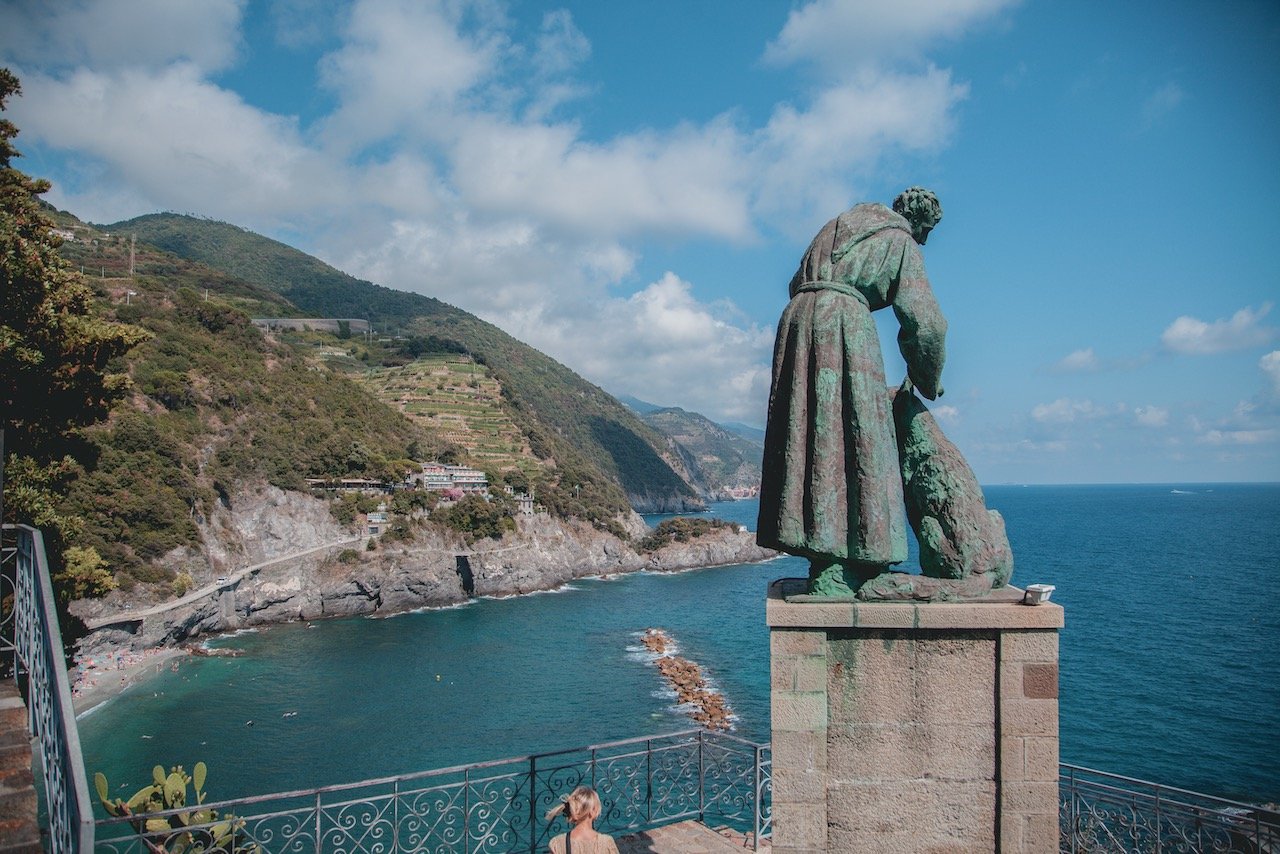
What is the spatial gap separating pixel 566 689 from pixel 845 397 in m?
35.8

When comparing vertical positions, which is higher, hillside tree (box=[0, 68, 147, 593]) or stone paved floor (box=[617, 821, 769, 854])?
hillside tree (box=[0, 68, 147, 593])

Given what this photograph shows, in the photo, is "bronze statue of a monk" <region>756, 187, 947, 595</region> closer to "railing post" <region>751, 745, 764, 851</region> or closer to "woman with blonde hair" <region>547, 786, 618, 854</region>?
"woman with blonde hair" <region>547, 786, 618, 854</region>

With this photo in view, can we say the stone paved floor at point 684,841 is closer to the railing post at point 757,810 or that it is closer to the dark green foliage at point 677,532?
the railing post at point 757,810

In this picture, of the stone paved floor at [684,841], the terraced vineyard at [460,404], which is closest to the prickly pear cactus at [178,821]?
the stone paved floor at [684,841]

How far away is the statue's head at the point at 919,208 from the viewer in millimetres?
5191

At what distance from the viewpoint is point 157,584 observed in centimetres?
4425

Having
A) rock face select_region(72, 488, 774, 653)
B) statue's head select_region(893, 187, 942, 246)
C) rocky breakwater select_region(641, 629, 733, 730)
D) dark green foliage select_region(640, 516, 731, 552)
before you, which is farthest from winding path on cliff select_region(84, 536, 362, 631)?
statue's head select_region(893, 187, 942, 246)

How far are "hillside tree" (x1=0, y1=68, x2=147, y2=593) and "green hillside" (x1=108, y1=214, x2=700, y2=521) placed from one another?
119 metres

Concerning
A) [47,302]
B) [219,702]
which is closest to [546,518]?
[219,702]

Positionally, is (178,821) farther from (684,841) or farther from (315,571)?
(315,571)

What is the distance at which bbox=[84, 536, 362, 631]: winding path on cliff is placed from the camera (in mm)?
39062

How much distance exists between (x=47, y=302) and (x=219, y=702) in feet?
97.8

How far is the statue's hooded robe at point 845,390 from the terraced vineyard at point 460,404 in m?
78.9

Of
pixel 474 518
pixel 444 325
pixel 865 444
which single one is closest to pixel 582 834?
pixel 865 444
